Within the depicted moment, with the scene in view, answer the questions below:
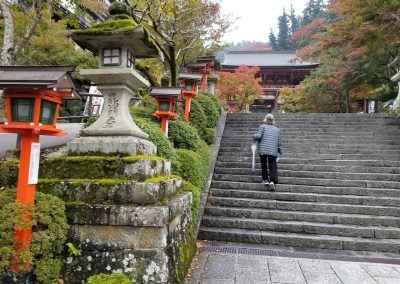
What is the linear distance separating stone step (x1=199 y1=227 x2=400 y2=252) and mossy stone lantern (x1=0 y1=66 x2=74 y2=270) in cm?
335

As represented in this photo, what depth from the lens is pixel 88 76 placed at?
383cm

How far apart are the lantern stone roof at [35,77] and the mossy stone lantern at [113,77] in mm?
999

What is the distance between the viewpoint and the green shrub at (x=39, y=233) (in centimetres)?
252

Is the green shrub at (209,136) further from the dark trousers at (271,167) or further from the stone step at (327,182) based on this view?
the dark trousers at (271,167)

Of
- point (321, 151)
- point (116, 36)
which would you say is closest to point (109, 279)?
point (116, 36)

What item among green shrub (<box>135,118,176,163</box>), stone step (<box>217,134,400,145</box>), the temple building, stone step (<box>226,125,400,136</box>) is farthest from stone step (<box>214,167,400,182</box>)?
the temple building

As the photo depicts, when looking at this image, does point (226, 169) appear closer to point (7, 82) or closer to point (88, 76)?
point (88, 76)

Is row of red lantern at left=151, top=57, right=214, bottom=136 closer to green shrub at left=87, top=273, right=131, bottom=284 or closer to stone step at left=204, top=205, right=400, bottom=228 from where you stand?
stone step at left=204, top=205, right=400, bottom=228

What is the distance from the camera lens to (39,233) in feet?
8.81

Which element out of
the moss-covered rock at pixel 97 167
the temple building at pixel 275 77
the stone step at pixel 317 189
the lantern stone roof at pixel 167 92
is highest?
the temple building at pixel 275 77

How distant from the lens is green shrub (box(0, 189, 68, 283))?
2.52 metres

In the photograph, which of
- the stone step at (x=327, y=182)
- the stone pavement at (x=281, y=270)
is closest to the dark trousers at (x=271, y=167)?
the stone step at (x=327, y=182)

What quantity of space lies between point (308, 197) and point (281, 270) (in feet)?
9.08

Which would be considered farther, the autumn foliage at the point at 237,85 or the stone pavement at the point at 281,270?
the autumn foliage at the point at 237,85
